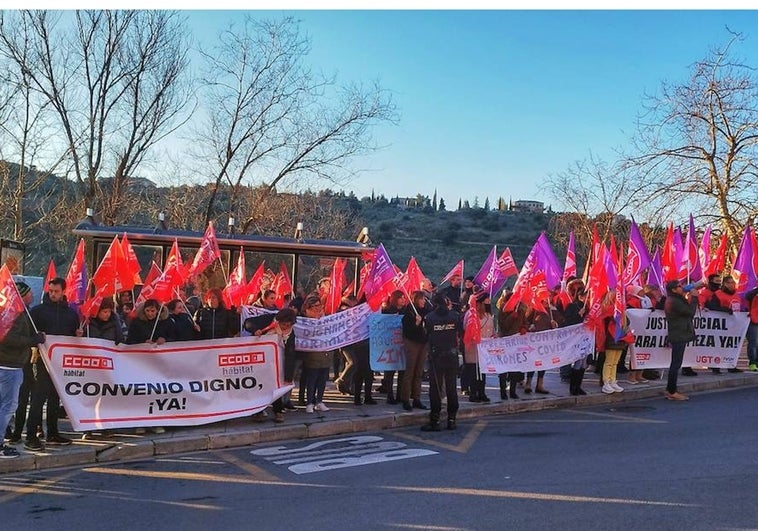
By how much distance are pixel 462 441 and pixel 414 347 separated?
1.88 meters

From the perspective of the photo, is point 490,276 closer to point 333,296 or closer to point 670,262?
point 333,296

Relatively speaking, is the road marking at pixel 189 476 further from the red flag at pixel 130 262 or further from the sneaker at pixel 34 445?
the red flag at pixel 130 262

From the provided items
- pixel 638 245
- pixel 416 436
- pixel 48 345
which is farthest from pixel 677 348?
pixel 48 345

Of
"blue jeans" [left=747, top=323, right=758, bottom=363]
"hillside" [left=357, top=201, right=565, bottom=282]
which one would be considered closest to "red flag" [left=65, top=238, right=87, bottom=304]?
"blue jeans" [left=747, top=323, right=758, bottom=363]

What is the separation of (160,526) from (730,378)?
36.7 feet

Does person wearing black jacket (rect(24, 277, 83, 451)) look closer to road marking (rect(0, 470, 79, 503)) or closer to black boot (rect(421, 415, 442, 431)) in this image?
road marking (rect(0, 470, 79, 503))

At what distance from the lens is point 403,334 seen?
9789 mm

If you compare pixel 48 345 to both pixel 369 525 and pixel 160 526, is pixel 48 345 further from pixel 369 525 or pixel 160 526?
pixel 369 525

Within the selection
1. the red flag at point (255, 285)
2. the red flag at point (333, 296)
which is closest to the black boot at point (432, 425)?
the red flag at point (333, 296)

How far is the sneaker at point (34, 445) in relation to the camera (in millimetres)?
7250

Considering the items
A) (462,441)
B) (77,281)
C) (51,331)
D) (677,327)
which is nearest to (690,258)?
(677,327)

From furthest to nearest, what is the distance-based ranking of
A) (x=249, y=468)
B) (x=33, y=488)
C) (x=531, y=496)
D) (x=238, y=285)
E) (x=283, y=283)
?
(x=283, y=283) < (x=238, y=285) < (x=249, y=468) < (x=33, y=488) < (x=531, y=496)

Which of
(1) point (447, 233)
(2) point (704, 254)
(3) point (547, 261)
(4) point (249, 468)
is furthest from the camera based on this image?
(1) point (447, 233)

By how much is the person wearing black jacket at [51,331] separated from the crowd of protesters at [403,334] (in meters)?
0.01
